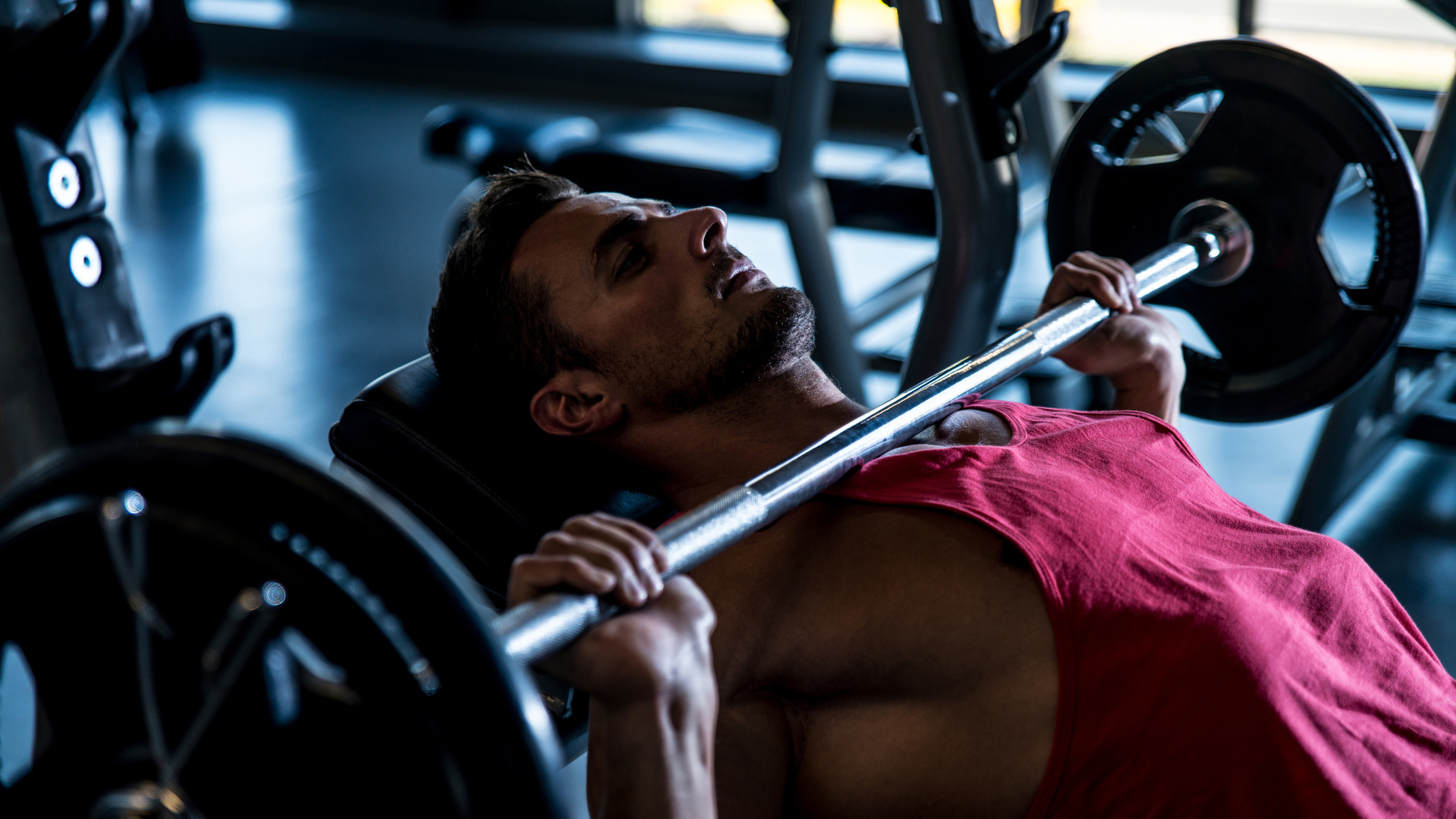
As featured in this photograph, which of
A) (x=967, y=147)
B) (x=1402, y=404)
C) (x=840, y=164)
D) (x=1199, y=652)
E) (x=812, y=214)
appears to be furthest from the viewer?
(x=840, y=164)

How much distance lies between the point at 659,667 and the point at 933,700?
1.02ft

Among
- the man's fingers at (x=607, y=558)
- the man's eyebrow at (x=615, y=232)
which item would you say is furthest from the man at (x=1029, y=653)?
the man's eyebrow at (x=615, y=232)

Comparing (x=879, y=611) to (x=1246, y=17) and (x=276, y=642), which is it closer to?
(x=276, y=642)

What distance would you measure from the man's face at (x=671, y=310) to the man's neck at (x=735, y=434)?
18 millimetres

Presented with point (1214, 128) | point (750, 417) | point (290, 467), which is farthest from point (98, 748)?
point (1214, 128)

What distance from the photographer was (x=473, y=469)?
1.27 m

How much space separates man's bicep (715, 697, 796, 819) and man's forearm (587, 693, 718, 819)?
0.53ft

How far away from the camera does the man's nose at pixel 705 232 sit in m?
1.27

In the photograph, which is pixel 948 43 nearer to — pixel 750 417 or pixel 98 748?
pixel 750 417

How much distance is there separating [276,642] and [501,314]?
0.72 meters

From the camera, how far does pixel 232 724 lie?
2.07ft

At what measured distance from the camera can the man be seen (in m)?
0.94

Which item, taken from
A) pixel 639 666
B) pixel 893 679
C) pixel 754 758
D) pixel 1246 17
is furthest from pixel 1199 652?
→ pixel 1246 17

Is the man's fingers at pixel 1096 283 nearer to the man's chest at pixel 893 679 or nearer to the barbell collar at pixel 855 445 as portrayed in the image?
the barbell collar at pixel 855 445
